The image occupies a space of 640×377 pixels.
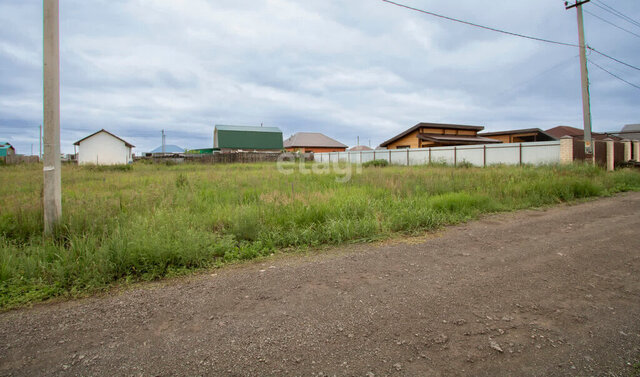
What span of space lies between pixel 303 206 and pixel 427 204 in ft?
9.56

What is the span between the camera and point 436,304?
265 centimetres

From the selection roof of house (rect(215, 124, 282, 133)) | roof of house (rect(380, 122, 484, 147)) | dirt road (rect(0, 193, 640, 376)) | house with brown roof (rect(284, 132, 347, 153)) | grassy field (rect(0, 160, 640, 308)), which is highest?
roof of house (rect(215, 124, 282, 133))

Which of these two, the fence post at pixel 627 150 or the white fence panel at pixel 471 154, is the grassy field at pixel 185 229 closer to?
the white fence panel at pixel 471 154

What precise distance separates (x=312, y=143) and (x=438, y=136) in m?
25.9

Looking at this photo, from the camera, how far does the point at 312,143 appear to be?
165ft

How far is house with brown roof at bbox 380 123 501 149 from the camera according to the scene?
2708cm

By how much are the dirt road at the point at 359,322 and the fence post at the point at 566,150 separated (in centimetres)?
1511

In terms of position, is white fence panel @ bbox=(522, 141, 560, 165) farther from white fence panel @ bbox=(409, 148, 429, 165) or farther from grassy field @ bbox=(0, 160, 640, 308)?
grassy field @ bbox=(0, 160, 640, 308)

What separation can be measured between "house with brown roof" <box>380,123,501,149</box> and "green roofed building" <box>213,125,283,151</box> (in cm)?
2116

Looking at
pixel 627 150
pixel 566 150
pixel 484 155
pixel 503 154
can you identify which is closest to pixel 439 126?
pixel 484 155

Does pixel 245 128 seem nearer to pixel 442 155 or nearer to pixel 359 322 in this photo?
pixel 442 155

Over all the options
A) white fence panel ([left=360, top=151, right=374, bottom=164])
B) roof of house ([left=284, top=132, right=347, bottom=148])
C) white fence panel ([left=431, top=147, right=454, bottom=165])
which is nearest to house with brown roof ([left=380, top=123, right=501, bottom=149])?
white fence panel ([left=431, top=147, right=454, bottom=165])

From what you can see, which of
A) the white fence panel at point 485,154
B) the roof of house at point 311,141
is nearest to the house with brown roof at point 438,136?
the white fence panel at point 485,154

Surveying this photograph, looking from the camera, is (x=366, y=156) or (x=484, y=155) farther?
(x=366, y=156)
